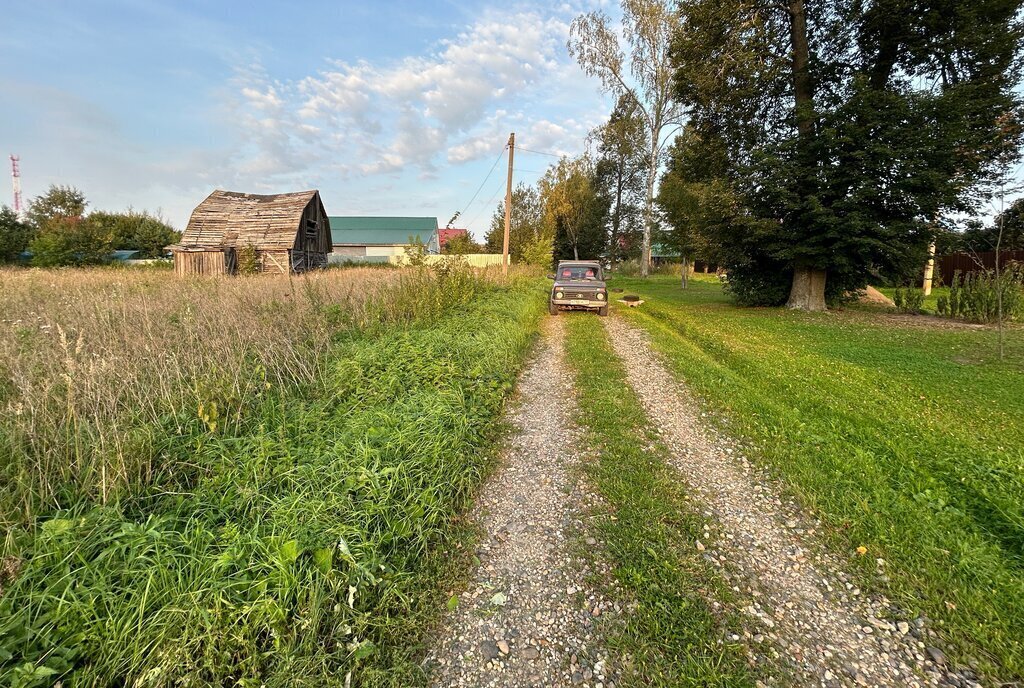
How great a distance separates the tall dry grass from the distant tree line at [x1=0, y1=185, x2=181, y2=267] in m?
28.9

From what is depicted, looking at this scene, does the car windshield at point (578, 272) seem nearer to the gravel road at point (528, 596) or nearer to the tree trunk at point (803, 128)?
the tree trunk at point (803, 128)

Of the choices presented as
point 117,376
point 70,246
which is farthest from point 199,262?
point 117,376

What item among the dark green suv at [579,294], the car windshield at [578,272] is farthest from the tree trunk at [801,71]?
the dark green suv at [579,294]

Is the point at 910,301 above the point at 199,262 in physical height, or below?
below

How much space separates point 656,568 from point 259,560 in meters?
2.30

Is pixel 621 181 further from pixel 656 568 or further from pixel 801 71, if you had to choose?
pixel 656 568

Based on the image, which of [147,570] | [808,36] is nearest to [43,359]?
[147,570]

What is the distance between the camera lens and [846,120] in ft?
37.3

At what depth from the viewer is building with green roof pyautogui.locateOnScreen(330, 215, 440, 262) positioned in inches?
1965

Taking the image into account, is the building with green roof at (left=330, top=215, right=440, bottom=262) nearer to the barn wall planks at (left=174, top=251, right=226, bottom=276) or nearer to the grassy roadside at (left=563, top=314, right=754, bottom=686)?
the barn wall planks at (left=174, top=251, right=226, bottom=276)

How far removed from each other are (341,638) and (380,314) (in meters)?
6.27

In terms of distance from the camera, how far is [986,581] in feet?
7.95

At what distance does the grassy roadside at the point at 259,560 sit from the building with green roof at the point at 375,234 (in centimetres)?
4360

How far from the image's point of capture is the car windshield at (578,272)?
47.1 feet
